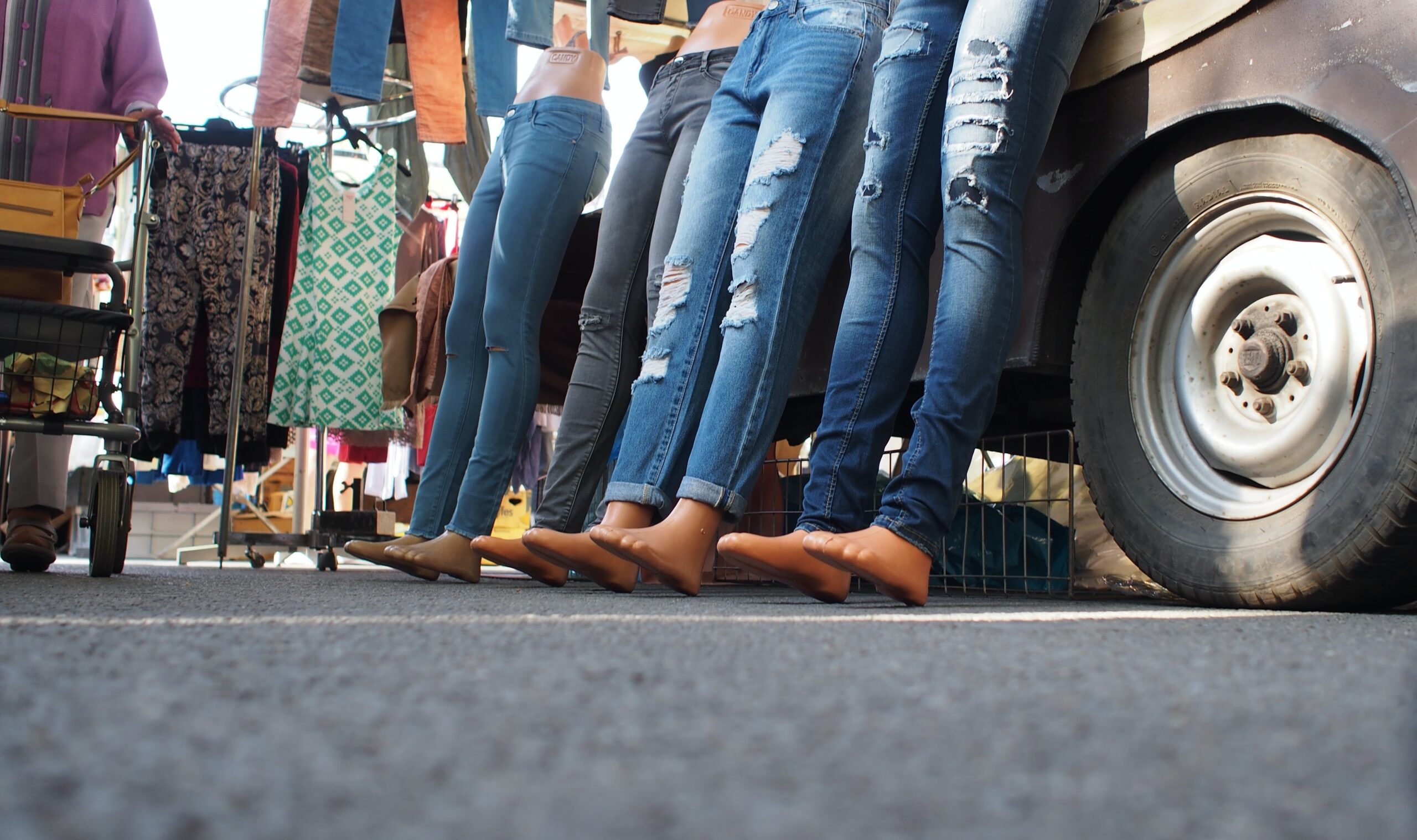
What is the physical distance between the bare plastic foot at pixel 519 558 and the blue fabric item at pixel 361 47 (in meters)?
2.52

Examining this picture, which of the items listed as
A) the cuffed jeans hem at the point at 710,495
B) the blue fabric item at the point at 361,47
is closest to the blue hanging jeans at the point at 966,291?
the cuffed jeans hem at the point at 710,495

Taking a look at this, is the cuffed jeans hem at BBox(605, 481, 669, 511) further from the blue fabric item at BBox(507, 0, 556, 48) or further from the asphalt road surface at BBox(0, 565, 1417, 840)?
the blue fabric item at BBox(507, 0, 556, 48)

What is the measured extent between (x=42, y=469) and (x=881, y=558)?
2.09 m

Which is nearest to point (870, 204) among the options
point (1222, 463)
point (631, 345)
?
point (1222, 463)

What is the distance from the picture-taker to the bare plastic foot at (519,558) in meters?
1.87

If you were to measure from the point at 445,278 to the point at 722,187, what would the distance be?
1.38 meters

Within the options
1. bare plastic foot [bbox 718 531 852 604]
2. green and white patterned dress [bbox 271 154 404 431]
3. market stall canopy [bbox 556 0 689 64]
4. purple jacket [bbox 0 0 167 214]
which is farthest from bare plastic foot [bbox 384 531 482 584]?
market stall canopy [bbox 556 0 689 64]

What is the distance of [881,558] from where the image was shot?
1215mm

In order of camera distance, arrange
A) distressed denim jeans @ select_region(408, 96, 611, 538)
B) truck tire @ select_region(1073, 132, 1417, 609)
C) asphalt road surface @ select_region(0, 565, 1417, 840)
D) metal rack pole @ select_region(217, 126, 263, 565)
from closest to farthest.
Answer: asphalt road surface @ select_region(0, 565, 1417, 840), truck tire @ select_region(1073, 132, 1417, 609), distressed denim jeans @ select_region(408, 96, 611, 538), metal rack pole @ select_region(217, 126, 263, 565)

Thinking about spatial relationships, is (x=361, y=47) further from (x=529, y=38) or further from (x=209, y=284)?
(x=209, y=284)

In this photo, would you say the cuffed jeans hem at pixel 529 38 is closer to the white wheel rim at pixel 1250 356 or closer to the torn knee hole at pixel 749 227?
the torn knee hole at pixel 749 227

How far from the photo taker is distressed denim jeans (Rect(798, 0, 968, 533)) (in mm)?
1421

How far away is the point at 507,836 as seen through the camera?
11.7 inches

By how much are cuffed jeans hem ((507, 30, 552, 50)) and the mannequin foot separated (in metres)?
2.62
